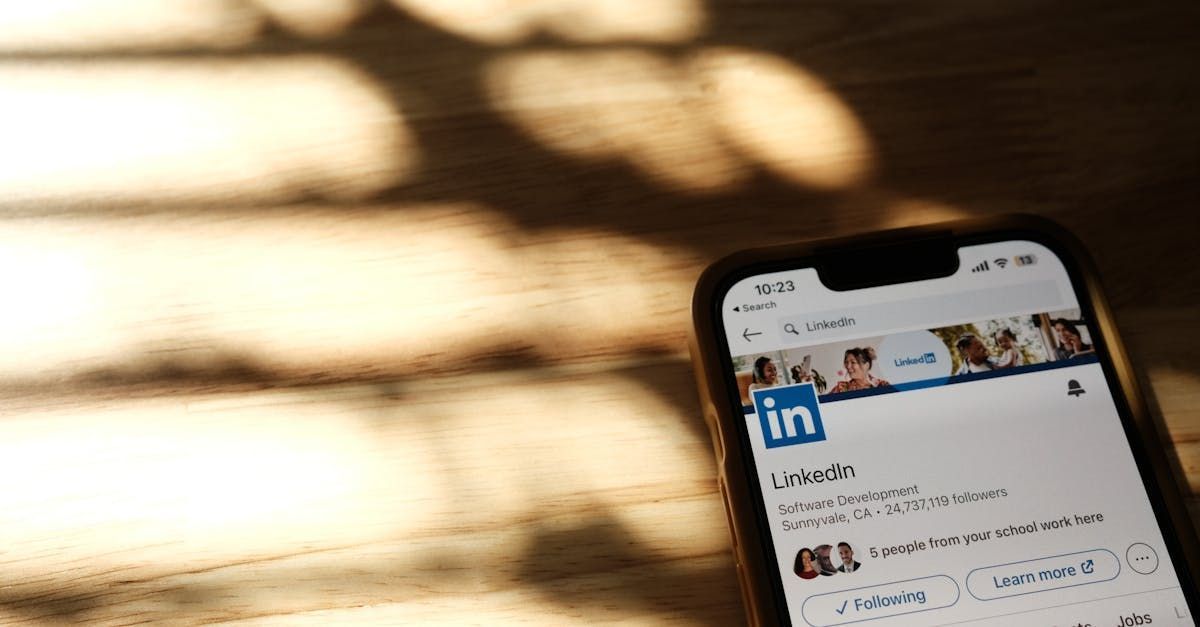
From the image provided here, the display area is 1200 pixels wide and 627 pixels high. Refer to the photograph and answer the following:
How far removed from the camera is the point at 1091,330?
1.68ft

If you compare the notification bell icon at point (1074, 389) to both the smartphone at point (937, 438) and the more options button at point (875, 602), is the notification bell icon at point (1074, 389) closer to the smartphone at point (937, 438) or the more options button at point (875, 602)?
the smartphone at point (937, 438)

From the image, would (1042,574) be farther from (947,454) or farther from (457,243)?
(457,243)

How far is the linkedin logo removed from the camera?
1.59ft

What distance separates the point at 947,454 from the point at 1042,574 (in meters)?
0.08

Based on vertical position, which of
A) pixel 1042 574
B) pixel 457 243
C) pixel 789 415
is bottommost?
pixel 1042 574

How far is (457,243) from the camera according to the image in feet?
1.77

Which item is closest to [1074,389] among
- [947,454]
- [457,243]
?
[947,454]

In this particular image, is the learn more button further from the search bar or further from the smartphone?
the search bar

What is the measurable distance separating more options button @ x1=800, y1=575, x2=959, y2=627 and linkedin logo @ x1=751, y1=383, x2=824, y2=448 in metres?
0.08

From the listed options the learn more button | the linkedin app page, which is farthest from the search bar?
the learn more button

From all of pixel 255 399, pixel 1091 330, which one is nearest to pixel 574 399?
pixel 255 399

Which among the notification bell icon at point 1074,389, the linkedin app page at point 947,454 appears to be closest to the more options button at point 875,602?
the linkedin app page at point 947,454

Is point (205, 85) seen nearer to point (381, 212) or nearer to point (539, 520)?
point (381, 212)

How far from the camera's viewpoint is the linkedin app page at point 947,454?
46 centimetres
